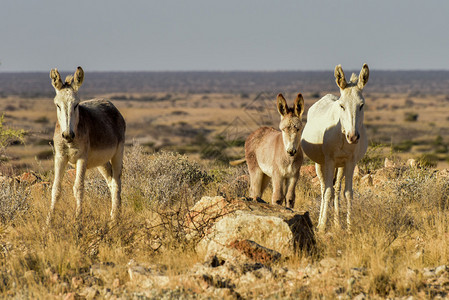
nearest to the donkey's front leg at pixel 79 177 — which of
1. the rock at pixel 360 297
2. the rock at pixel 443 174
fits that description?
the rock at pixel 360 297

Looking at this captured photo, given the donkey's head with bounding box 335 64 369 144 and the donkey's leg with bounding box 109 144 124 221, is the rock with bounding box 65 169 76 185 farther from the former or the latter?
the donkey's head with bounding box 335 64 369 144

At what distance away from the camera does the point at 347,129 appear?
26.8ft

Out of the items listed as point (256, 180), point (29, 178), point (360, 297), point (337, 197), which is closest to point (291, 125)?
point (256, 180)

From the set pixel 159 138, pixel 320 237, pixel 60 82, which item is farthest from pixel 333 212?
pixel 159 138

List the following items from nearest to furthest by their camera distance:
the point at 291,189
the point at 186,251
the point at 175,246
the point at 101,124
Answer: the point at 186,251, the point at 175,246, the point at 291,189, the point at 101,124

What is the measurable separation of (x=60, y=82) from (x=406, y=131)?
4929 cm

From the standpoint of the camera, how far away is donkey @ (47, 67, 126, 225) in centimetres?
843

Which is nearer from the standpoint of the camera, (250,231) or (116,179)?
(250,231)

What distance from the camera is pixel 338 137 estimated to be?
882 centimetres

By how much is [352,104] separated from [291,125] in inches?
35.2

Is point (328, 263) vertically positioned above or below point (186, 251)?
above

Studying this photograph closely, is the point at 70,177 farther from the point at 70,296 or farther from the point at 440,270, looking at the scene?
the point at 440,270

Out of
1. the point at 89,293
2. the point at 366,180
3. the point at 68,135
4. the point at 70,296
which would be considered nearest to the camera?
the point at 70,296

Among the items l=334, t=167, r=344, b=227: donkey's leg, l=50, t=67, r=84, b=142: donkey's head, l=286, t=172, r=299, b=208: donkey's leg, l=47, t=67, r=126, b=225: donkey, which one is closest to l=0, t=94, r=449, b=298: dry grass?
l=334, t=167, r=344, b=227: donkey's leg
